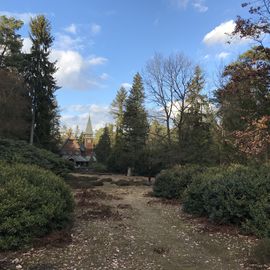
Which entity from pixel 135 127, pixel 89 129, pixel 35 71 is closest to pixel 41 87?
pixel 35 71

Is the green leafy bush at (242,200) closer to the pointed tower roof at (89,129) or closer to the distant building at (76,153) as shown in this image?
the distant building at (76,153)

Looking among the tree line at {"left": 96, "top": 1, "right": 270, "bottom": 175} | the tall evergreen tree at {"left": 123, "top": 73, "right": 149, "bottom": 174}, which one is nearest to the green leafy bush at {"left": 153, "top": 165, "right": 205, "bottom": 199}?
the tree line at {"left": 96, "top": 1, "right": 270, "bottom": 175}

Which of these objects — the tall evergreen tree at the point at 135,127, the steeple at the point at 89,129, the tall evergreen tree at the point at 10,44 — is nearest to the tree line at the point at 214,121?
the tall evergreen tree at the point at 135,127

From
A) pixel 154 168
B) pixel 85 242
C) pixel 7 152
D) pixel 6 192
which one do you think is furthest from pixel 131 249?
pixel 154 168

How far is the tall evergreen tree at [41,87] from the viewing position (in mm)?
42156

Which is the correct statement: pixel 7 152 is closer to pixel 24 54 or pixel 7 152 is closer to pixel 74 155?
pixel 24 54

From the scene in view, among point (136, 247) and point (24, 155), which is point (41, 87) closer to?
point (24, 155)

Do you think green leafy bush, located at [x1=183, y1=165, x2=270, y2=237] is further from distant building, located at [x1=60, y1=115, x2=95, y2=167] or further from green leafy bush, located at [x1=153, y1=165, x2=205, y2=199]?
distant building, located at [x1=60, y1=115, x2=95, y2=167]

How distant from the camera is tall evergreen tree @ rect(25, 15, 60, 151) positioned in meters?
42.2

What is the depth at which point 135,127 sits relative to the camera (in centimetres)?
3703

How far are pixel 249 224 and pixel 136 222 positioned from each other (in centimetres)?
292

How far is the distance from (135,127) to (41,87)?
13.3 metres

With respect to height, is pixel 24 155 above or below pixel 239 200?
above

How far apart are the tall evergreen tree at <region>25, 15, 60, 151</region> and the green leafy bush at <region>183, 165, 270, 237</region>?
33.8 metres
